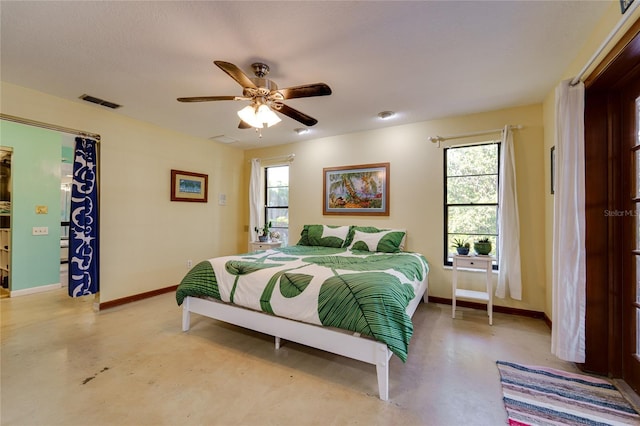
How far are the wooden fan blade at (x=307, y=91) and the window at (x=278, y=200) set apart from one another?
2801 millimetres

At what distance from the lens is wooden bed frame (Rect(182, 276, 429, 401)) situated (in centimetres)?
176

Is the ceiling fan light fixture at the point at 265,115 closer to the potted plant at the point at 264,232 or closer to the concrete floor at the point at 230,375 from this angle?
the concrete floor at the point at 230,375

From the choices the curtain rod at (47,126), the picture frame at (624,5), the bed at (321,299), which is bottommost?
the bed at (321,299)

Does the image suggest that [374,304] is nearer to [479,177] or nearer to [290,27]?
[290,27]

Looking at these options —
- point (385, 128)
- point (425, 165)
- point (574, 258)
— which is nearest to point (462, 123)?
point (425, 165)

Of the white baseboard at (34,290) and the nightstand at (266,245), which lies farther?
the nightstand at (266,245)

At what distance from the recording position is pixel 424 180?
3.70 m

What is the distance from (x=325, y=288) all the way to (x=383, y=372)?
0.65m

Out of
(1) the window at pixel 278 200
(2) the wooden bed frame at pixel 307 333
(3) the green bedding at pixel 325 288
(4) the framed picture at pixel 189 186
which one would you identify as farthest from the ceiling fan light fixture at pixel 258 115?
(1) the window at pixel 278 200

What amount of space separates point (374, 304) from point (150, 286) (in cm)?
351

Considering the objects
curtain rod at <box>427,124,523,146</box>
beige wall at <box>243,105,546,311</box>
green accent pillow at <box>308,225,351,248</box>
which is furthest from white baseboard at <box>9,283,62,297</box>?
curtain rod at <box>427,124,523,146</box>

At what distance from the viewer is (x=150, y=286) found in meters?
3.88

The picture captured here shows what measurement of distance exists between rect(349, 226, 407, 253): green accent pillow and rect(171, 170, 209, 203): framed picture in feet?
8.78

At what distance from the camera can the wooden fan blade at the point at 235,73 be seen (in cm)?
175
